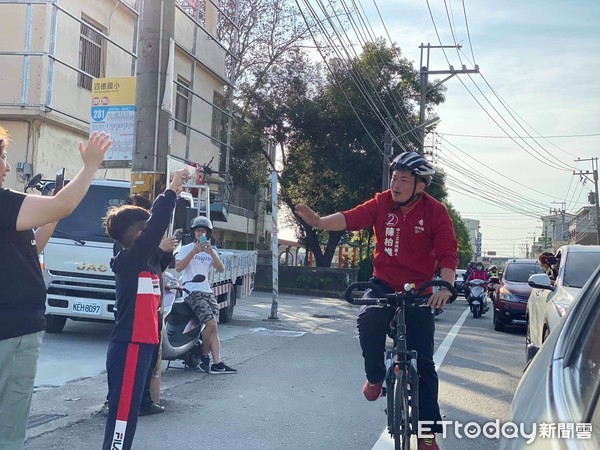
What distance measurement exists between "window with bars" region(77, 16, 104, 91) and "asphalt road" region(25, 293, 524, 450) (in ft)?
22.3

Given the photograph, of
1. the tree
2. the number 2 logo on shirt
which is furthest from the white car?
the tree

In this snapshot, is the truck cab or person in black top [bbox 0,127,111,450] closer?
person in black top [bbox 0,127,111,450]

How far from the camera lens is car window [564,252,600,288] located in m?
8.49

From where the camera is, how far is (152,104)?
7145mm

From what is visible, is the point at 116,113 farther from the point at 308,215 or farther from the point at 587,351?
the point at 587,351

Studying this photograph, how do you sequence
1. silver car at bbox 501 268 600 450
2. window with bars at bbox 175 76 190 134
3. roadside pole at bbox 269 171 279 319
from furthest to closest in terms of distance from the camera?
window with bars at bbox 175 76 190 134, roadside pole at bbox 269 171 279 319, silver car at bbox 501 268 600 450

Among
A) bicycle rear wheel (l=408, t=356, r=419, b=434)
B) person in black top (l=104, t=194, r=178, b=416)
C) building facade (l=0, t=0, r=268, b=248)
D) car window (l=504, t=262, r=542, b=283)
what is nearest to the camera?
bicycle rear wheel (l=408, t=356, r=419, b=434)

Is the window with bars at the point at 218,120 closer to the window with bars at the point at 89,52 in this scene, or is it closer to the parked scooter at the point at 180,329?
the window with bars at the point at 89,52

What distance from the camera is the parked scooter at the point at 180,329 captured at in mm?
8109

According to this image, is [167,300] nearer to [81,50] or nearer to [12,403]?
[12,403]

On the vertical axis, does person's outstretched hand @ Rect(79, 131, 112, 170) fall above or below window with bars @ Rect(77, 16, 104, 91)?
below

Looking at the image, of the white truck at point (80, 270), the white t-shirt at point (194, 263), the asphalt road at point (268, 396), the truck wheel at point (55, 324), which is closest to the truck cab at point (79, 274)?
the white truck at point (80, 270)

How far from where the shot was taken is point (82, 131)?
1662cm

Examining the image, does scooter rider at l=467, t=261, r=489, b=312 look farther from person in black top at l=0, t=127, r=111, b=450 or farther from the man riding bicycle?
person in black top at l=0, t=127, r=111, b=450
